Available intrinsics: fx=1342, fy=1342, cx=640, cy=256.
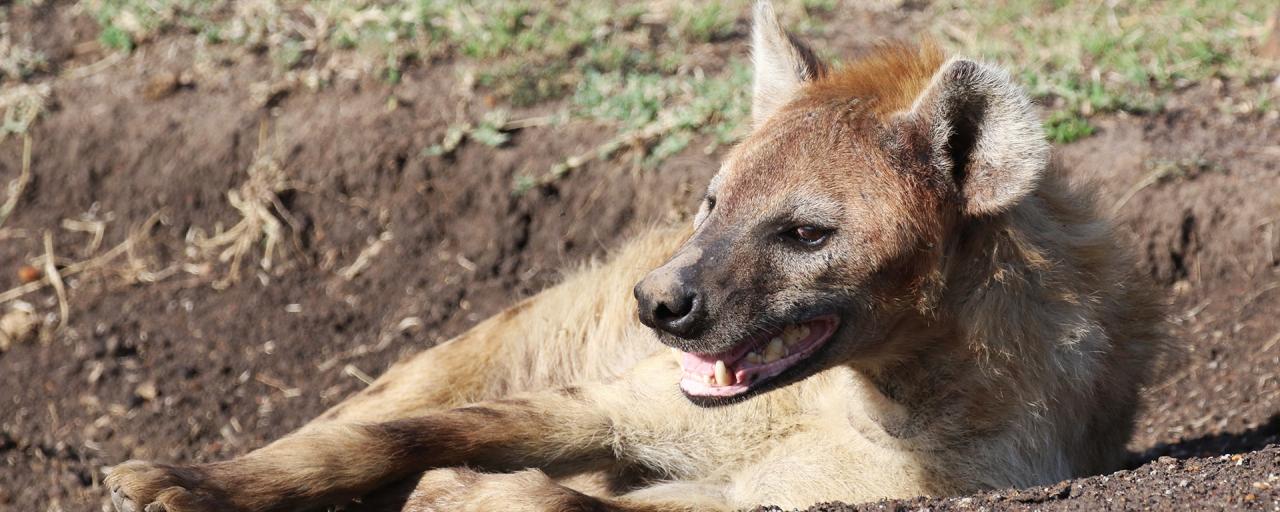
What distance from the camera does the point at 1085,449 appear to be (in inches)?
140

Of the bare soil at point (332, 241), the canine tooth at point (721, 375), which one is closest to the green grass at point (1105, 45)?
the bare soil at point (332, 241)

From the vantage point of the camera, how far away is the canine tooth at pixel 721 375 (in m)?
3.12

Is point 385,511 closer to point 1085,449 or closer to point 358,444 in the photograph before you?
point 358,444

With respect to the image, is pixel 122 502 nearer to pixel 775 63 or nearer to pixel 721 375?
pixel 721 375

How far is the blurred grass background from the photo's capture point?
5.62m

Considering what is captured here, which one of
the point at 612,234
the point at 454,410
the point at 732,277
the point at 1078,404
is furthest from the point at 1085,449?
the point at 612,234

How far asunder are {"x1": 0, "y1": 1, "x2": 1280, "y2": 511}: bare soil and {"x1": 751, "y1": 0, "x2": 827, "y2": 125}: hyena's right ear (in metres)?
1.42

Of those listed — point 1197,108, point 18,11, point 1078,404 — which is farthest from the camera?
point 18,11

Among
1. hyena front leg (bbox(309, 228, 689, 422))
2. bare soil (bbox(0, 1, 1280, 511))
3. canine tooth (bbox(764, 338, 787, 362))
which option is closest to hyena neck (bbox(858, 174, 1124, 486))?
canine tooth (bbox(764, 338, 787, 362))

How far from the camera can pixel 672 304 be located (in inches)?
116

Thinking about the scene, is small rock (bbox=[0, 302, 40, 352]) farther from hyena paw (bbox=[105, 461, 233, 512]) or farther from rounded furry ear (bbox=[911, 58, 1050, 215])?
rounded furry ear (bbox=[911, 58, 1050, 215])

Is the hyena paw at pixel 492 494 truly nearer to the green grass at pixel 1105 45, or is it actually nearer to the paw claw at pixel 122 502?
the paw claw at pixel 122 502

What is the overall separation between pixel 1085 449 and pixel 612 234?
2.41 metres

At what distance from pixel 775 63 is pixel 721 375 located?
3.13 ft
